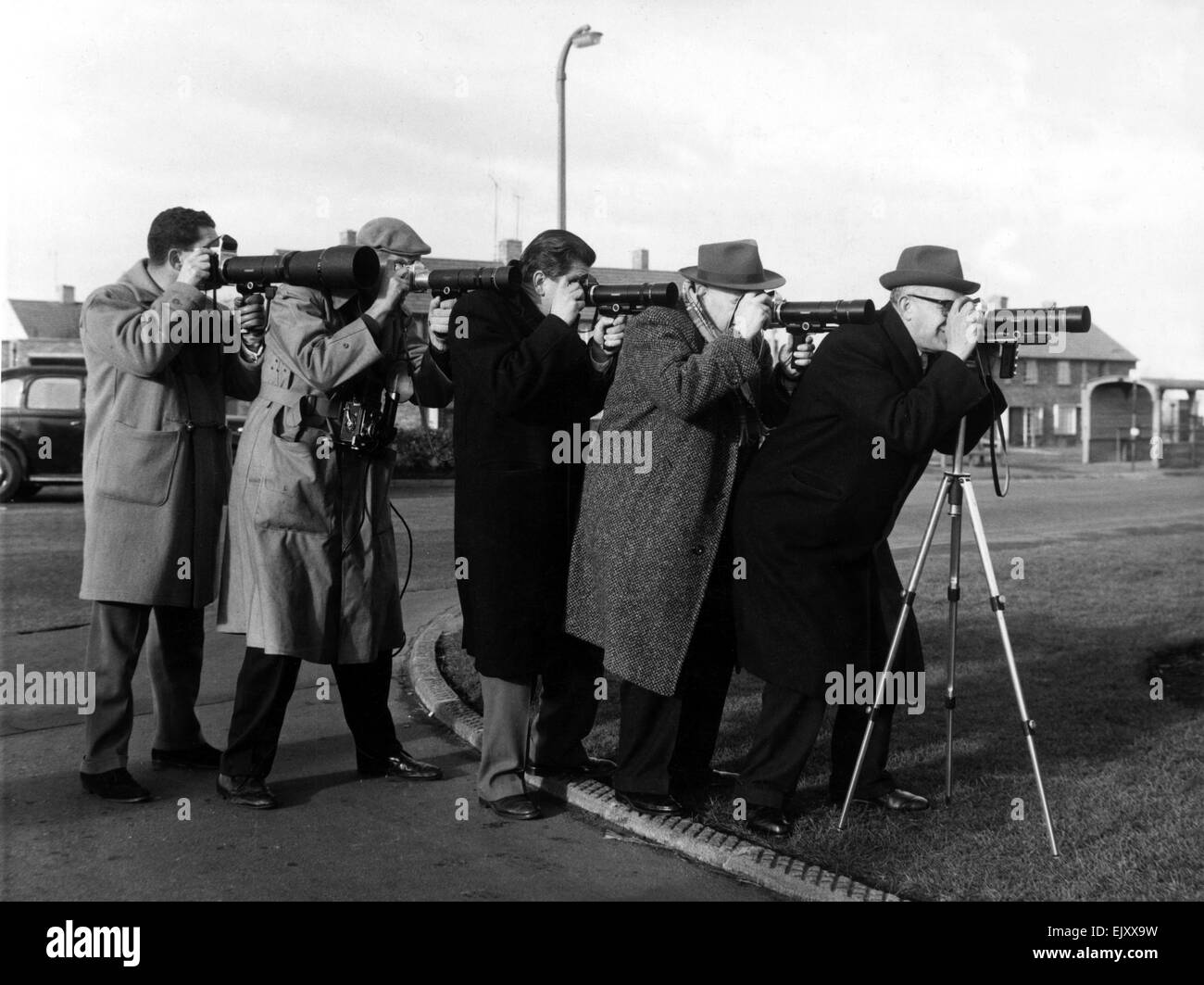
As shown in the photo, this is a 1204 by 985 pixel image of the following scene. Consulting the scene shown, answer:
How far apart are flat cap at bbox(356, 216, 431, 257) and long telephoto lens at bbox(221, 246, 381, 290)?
153 millimetres

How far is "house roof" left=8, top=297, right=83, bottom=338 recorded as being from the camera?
191 feet

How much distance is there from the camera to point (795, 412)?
469 cm

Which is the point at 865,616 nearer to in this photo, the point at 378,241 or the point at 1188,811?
the point at 1188,811

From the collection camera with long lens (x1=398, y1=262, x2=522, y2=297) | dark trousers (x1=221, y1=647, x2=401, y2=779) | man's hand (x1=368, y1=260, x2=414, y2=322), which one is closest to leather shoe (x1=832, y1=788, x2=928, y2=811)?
dark trousers (x1=221, y1=647, x2=401, y2=779)

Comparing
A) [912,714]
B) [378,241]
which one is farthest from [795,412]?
[912,714]

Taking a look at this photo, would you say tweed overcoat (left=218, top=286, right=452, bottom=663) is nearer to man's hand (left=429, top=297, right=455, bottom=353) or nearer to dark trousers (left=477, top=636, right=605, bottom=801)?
man's hand (left=429, top=297, right=455, bottom=353)

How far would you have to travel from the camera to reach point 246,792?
481cm

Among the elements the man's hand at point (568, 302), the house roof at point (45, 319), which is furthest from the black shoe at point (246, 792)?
the house roof at point (45, 319)

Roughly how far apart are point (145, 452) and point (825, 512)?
2578mm

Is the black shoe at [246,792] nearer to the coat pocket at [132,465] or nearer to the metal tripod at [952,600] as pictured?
the coat pocket at [132,465]

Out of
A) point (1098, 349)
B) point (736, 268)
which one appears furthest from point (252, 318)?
point (1098, 349)

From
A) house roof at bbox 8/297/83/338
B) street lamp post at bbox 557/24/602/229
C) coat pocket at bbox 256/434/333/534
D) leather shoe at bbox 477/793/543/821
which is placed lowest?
leather shoe at bbox 477/793/543/821

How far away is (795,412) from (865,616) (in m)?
0.77
